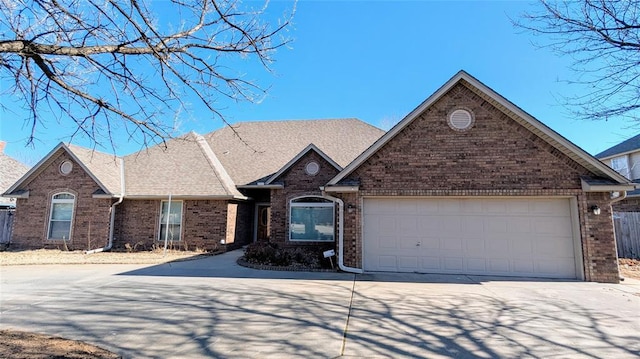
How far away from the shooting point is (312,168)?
1427 centimetres

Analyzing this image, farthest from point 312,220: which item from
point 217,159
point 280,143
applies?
point 217,159

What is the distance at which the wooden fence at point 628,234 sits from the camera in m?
13.5

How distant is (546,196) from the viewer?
952 cm

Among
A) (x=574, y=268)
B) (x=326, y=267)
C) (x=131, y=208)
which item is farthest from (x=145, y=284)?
(x=574, y=268)

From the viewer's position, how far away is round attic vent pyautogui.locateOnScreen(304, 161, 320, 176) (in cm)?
1423

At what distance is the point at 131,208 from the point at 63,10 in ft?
43.9

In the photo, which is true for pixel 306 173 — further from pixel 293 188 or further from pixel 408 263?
pixel 408 263

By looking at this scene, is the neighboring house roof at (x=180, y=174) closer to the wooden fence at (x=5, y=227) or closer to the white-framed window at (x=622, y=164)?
the wooden fence at (x=5, y=227)

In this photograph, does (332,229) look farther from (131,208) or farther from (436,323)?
(131,208)

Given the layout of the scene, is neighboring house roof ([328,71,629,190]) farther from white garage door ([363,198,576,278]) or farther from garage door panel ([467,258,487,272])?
garage door panel ([467,258,487,272])

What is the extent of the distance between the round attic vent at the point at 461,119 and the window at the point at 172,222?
1219 centimetres

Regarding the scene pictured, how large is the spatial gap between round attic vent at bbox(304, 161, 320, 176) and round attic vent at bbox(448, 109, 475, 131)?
5.97 meters

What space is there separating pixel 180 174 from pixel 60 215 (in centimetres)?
572

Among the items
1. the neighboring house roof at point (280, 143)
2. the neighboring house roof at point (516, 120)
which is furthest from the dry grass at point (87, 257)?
the neighboring house roof at point (516, 120)
